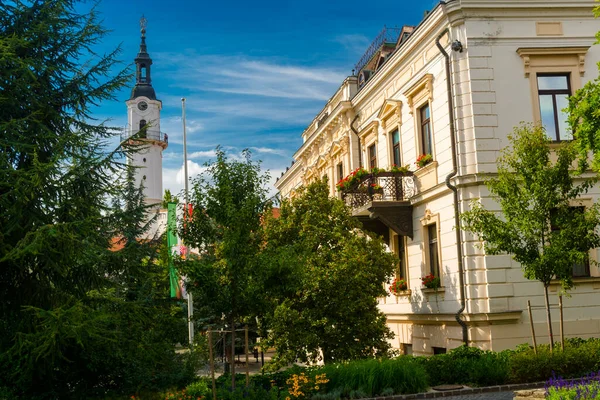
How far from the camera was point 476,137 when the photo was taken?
2072 cm

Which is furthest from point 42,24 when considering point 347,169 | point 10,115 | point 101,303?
point 347,169

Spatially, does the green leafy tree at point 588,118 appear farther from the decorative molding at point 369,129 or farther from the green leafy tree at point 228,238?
the decorative molding at point 369,129

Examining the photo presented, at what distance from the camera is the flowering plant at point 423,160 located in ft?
75.5

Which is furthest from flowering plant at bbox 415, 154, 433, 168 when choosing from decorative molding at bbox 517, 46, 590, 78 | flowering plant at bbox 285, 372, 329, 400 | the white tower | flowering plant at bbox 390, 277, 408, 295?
the white tower

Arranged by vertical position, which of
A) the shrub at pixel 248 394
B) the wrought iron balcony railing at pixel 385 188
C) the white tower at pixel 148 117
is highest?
the white tower at pixel 148 117

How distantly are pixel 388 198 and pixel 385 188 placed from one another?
1.23 ft

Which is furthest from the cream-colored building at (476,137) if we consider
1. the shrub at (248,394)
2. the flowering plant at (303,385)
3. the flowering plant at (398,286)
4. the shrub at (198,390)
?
the shrub at (198,390)

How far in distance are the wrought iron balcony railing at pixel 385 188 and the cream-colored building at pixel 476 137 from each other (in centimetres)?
5

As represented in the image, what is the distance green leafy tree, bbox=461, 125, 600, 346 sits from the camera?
17688 millimetres

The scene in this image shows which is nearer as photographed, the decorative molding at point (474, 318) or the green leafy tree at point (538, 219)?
the green leafy tree at point (538, 219)

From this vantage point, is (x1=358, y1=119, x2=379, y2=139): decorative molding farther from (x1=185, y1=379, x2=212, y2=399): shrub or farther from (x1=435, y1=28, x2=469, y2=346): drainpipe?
(x1=185, y1=379, x2=212, y2=399): shrub

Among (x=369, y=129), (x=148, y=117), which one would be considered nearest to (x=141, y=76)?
(x=148, y=117)

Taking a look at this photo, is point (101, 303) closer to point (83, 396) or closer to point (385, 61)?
point (83, 396)

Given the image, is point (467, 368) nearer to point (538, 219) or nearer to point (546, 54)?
point (538, 219)
